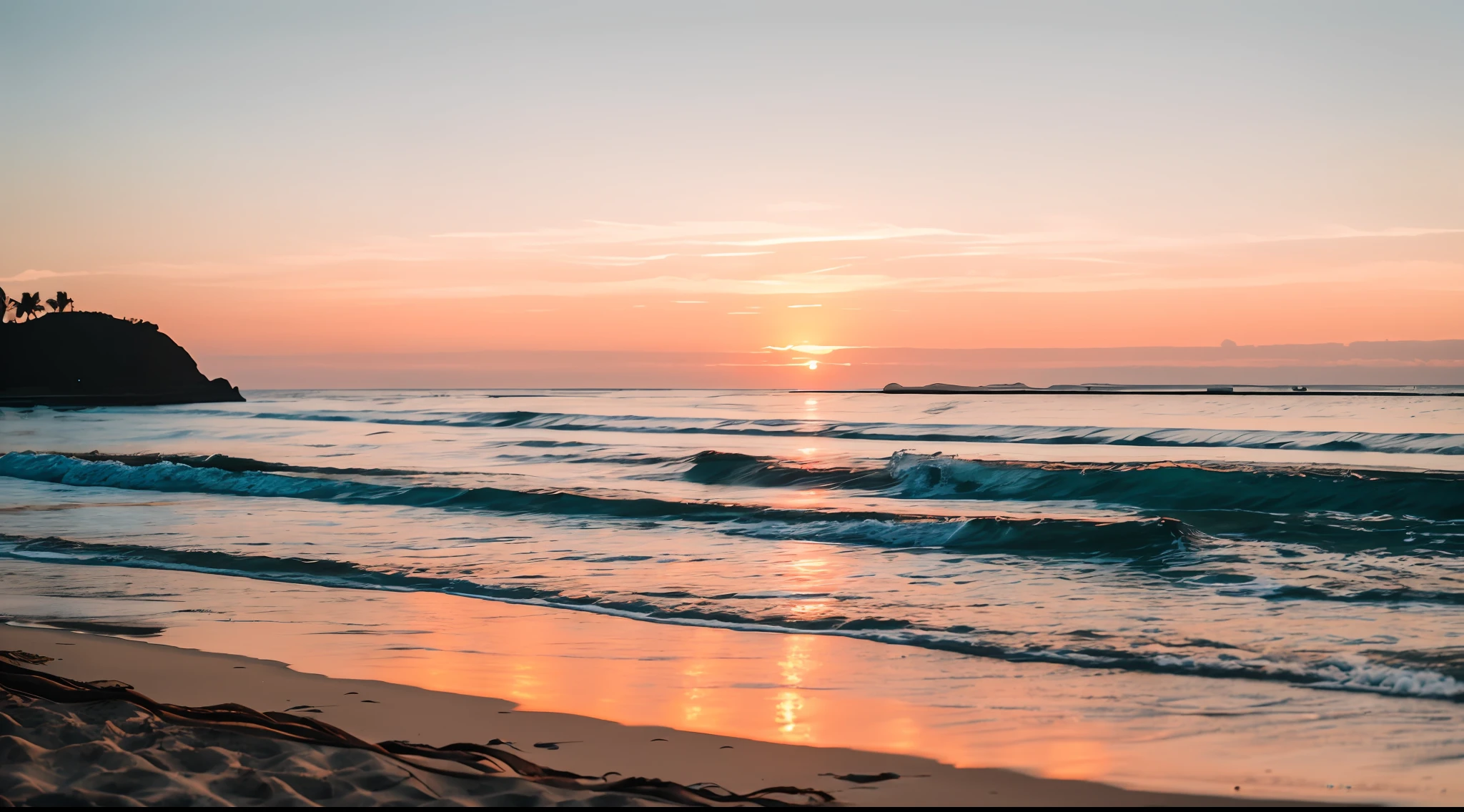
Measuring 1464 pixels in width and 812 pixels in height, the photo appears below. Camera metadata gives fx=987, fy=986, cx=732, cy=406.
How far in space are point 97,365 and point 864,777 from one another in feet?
458

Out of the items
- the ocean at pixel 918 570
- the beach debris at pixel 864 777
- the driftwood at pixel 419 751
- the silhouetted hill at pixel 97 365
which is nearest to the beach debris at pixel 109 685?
the driftwood at pixel 419 751

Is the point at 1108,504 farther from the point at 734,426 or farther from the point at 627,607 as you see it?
the point at 734,426

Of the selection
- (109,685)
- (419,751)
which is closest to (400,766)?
(419,751)

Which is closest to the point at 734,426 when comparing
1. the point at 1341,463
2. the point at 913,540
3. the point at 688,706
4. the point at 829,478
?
the point at 829,478

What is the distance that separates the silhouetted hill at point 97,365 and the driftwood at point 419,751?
391 ft

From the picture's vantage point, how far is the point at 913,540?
1366 cm

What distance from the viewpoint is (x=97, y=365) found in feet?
395

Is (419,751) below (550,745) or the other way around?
the other way around

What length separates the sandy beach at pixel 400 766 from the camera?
3.95m

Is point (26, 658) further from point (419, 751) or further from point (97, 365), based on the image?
point (97, 365)

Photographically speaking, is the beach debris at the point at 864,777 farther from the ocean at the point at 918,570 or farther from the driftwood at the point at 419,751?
the ocean at the point at 918,570

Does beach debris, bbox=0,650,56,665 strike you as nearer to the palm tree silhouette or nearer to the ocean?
the ocean

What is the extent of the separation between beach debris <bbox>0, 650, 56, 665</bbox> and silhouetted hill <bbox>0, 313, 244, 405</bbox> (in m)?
117

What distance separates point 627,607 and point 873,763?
15.1ft
